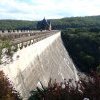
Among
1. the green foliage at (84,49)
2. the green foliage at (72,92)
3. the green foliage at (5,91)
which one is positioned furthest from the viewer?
the green foliage at (84,49)

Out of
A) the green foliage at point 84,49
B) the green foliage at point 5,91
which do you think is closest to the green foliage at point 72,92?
the green foliage at point 5,91

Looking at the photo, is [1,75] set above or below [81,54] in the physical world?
above

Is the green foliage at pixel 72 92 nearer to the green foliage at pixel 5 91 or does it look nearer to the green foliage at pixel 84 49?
the green foliage at pixel 5 91

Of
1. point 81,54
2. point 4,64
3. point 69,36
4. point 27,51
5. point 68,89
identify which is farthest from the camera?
point 69,36

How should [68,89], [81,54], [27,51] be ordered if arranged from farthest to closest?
[81,54], [27,51], [68,89]

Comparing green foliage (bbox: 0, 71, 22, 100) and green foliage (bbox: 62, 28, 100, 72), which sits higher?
green foliage (bbox: 0, 71, 22, 100)

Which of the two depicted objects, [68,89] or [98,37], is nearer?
[68,89]

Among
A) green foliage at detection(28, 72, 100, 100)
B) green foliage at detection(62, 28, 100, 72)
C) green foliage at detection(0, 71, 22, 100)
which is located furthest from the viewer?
green foliage at detection(62, 28, 100, 72)

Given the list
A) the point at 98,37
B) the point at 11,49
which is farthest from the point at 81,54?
the point at 11,49

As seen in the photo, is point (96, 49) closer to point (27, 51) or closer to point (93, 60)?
point (93, 60)

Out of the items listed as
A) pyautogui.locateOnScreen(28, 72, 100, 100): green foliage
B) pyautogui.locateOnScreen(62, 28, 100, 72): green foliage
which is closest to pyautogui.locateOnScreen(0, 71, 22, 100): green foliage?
pyautogui.locateOnScreen(28, 72, 100, 100): green foliage

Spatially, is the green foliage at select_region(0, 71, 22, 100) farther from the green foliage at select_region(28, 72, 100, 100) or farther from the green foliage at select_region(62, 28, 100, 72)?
the green foliage at select_region(62, 28, 100, 72)
